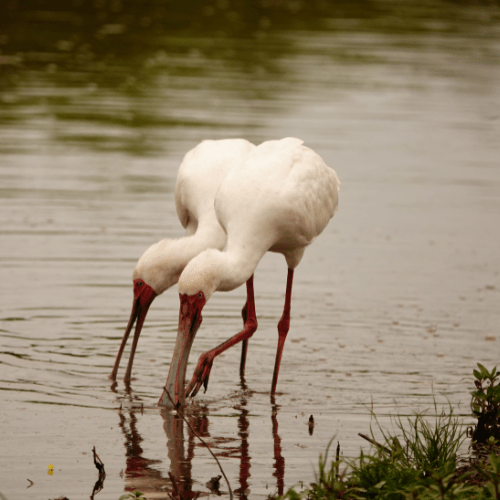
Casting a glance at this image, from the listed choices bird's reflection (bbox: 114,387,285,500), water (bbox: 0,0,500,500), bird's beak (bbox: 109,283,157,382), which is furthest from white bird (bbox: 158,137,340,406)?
bird's beak (bbox: 109,283,157,382)

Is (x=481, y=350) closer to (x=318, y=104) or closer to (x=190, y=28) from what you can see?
(x=318, y=104)

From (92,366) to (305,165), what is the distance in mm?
2238

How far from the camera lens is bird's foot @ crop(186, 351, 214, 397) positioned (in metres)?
7.43

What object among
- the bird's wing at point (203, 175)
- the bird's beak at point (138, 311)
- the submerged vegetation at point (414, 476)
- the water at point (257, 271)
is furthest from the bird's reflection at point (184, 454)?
the bird's wing at point (203, 175)

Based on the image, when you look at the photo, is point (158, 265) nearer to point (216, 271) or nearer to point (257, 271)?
point (216, 271)

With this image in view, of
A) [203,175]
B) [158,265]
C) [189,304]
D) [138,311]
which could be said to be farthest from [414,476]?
[203,175]

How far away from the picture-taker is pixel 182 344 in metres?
7.29

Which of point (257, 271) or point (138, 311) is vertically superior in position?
point (138, 311)

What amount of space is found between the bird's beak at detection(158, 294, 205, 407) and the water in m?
0.14

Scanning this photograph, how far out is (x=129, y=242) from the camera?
Result: 1169 cm

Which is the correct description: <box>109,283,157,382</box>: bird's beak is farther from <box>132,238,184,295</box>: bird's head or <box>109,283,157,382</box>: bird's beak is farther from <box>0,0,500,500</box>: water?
<box>0,0,500,500</box>: water

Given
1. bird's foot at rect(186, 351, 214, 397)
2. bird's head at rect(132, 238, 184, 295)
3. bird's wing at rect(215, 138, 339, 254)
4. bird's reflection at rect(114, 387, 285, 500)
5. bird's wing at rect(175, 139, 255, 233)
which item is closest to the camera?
bird's reflection at rect(114, 387, 285, 500)

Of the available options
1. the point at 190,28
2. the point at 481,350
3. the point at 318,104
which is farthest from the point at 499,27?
the point at 481,350

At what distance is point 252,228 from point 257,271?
3.42 meters
